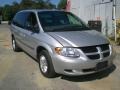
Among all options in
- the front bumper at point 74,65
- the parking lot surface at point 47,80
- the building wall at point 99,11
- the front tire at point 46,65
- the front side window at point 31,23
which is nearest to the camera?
the front bumper at point 74,65

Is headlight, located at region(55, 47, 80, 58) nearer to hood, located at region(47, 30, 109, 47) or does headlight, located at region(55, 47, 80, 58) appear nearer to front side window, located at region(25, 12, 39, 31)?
hood, located at region(47, 30, 109, 47)

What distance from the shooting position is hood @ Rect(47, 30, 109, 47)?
18.5 ft

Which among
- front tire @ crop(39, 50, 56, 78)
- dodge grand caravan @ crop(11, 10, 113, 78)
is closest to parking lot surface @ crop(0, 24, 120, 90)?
front tire @ crop(39, 50, 56, 78)

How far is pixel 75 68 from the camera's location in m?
5.52

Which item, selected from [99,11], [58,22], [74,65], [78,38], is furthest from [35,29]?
[99,11]

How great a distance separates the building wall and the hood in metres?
7.85

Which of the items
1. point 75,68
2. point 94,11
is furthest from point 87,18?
point 75,68

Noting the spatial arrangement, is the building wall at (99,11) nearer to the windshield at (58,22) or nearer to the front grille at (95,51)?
the windshield at (58,22)

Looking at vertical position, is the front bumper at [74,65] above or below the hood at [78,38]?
below

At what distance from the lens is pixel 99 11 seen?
15.6 metres

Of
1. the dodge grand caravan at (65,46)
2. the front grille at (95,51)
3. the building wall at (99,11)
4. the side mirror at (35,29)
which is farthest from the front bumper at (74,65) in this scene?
the building wall at (99,11)

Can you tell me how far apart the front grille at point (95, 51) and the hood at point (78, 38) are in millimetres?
98

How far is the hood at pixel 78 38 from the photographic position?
5.64m

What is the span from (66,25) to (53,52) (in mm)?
1448
